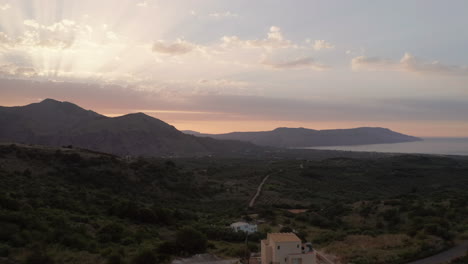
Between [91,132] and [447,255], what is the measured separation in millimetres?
139611

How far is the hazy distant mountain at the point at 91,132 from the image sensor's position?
12669cm

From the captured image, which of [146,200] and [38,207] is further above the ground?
[38,207]

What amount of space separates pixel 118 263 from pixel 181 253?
4301 millimetres

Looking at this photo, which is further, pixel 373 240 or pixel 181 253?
pixel 373 240

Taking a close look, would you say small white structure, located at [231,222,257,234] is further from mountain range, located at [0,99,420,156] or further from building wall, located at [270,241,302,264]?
mountain range, located at [0,99,420,156]

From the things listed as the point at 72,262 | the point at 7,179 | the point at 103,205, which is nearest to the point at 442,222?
the point at 72,262

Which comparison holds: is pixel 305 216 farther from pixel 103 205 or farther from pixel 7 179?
pixel 7 179

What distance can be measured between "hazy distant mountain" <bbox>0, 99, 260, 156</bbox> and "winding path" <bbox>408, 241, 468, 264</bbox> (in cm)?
11896

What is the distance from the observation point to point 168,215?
1021 inches

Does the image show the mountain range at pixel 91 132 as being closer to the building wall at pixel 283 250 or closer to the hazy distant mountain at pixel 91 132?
the hazy distant mountain at pixel 91 132

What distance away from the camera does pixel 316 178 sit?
216ft

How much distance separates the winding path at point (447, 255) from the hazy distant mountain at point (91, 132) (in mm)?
118959

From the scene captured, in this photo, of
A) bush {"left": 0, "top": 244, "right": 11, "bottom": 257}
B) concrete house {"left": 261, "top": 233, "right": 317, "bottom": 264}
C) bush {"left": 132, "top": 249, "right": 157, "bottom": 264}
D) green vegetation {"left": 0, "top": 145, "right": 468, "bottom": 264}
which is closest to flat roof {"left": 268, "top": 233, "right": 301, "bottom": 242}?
concrete house {"left": 261, "top": 233, "right": 317, "bottom": 264}

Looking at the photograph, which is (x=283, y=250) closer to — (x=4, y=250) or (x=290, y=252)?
(x=290, y=252)
